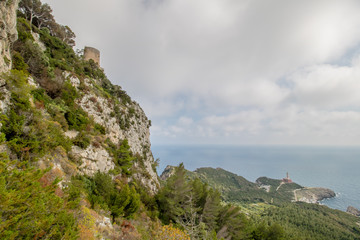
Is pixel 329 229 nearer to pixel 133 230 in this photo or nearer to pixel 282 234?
pixel 282 234

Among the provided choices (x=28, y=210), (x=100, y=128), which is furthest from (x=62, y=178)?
(x=100, y=128)

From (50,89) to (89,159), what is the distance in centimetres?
698

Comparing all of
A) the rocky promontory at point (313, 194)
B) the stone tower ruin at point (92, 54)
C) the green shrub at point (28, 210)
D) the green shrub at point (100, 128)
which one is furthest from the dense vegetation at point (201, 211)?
the rocky promontory at point (313, 194)

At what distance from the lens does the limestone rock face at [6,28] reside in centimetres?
792

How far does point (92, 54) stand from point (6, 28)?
2728cm

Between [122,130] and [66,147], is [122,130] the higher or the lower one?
the higher one

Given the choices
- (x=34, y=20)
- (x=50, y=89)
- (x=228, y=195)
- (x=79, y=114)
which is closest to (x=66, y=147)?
(x=79, y=114)

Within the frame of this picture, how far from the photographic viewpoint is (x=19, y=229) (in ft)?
10.8

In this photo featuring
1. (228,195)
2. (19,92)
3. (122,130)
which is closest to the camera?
(19,92)

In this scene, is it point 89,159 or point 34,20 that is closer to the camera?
point 89,159

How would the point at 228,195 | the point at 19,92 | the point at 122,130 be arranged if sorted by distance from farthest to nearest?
the point at 228,195
the point at 122,130
the point at 19,92

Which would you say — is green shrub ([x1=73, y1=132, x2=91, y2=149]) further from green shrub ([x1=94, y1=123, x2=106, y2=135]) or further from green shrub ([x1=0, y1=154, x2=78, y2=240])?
green shrub ([x1=0, y1=154, x2=78, y2=240])

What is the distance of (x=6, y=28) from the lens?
8516 millimetres

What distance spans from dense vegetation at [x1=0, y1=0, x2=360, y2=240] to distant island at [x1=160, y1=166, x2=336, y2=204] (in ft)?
240
